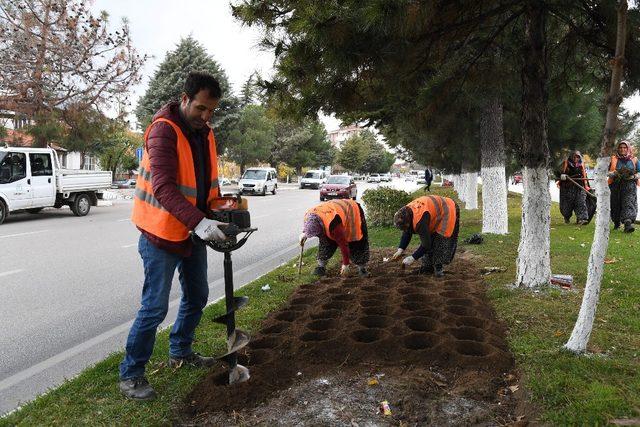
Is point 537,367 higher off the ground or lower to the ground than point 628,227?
lower

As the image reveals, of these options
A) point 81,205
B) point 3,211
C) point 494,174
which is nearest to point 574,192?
point 494,174

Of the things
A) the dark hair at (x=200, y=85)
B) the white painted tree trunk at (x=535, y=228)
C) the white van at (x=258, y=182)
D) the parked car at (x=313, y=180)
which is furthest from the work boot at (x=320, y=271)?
the parked car at (x=313, y=180)

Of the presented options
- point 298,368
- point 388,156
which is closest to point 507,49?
point 298,368

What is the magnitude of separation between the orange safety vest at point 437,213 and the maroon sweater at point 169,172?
139 inches

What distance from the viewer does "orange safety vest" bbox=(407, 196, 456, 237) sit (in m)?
6.12

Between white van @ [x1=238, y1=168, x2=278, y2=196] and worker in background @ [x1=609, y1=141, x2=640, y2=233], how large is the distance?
22.1 meters

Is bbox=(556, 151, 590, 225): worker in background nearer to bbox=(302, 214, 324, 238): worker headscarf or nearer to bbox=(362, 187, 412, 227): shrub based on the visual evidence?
bbox=(362, 187, 412, 227): shrub

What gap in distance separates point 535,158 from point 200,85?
373cm

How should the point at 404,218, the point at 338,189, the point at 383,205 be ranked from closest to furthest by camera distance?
the point at 404,218
the point at 383,205
the point at 338,189

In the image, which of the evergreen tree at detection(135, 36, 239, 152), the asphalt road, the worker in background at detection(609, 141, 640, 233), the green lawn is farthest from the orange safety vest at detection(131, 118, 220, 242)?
the evergreen tree at detection(135, 36, 239, 152)

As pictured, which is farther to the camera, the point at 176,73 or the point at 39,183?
the point at 176,73

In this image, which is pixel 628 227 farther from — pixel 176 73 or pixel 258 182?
pixel 176 73

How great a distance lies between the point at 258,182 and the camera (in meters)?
30.2

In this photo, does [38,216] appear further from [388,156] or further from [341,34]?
[388,156]
